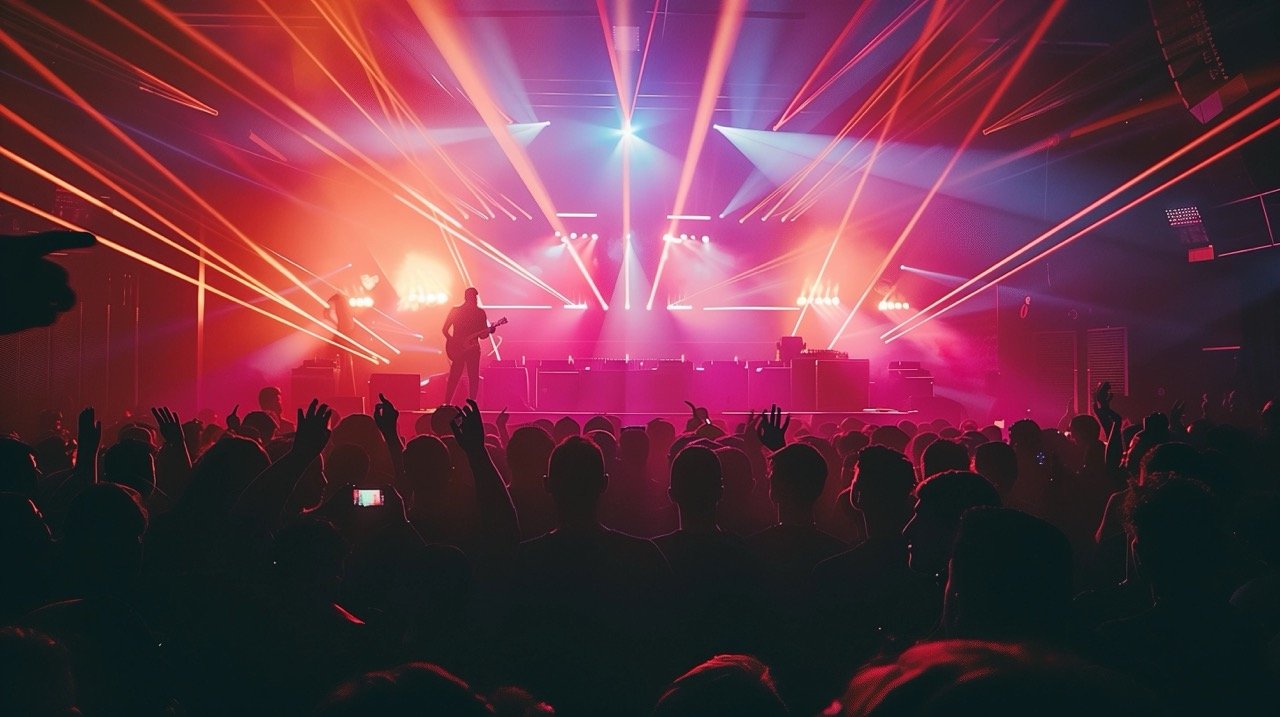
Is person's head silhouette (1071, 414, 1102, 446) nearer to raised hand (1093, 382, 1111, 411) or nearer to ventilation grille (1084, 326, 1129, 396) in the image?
raised hand (1093, 382, 1111, 411)

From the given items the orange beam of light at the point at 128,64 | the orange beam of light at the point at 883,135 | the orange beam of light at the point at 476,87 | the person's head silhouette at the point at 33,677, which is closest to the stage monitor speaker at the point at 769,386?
the orange beam of light at the point at 883,135

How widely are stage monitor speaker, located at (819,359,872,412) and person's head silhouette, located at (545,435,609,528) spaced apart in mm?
11313

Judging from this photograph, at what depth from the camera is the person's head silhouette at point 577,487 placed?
2.65 m

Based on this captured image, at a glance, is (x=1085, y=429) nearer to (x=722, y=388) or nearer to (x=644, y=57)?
(x=644, y=57)

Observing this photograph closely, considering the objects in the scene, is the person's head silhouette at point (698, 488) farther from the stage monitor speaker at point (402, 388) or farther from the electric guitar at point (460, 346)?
the stage monitor speaker at point (402, 388)

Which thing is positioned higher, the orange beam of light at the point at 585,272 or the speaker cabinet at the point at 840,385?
the orange beam of light at the point at 585,272

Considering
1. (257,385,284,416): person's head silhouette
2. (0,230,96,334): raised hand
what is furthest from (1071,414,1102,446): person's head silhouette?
(257,385,284,416): person's head silhouette

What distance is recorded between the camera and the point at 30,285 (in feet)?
5.18

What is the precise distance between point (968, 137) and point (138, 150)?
41.9 feet

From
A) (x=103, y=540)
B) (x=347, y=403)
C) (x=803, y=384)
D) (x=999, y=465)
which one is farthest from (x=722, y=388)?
(x=103, y=540)

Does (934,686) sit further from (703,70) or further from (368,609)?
(703,70)

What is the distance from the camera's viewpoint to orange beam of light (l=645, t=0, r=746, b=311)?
33.3 feet

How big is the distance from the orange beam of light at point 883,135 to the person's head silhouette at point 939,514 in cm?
814

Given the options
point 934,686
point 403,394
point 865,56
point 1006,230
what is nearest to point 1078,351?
point 1006,230
